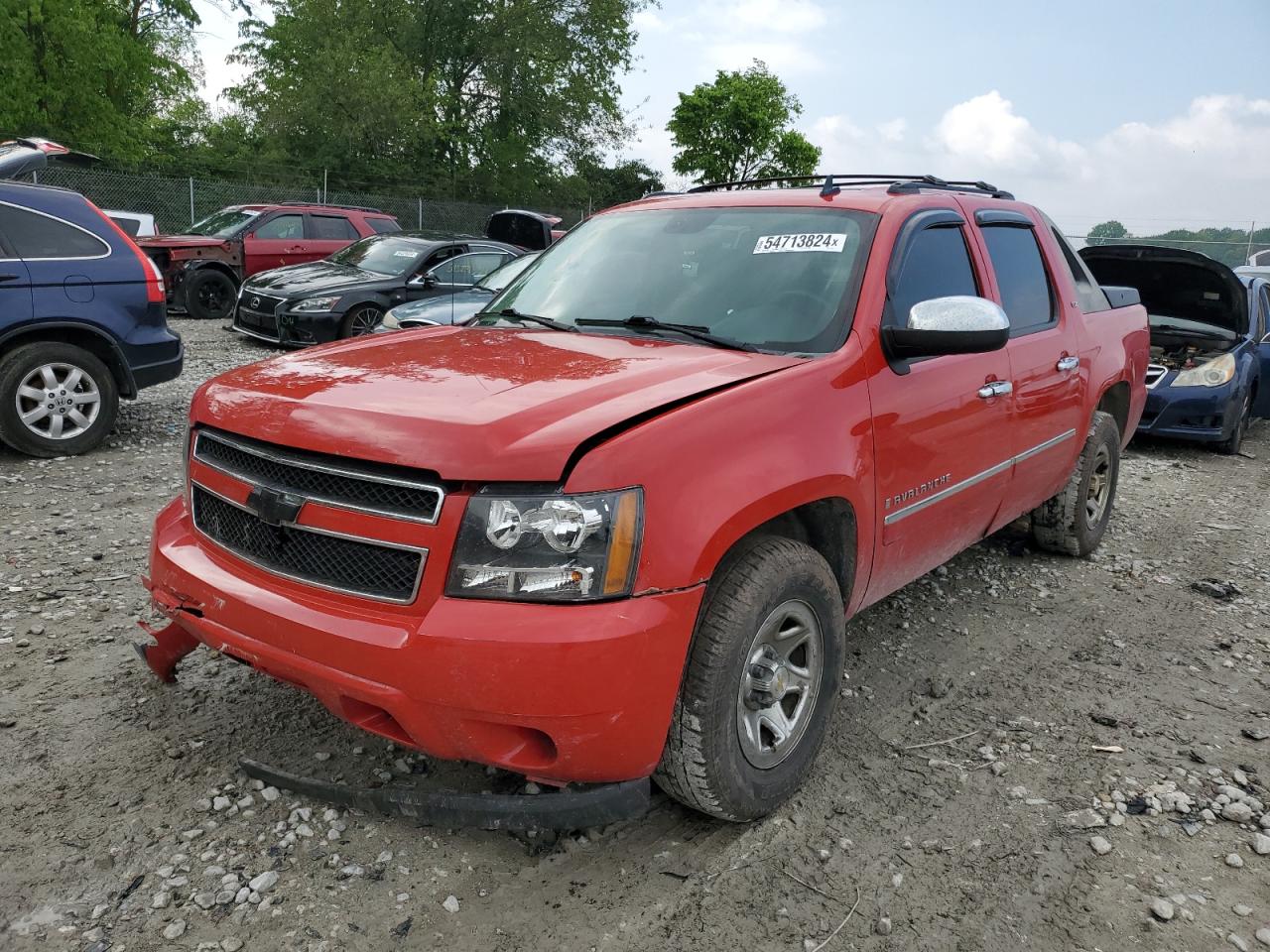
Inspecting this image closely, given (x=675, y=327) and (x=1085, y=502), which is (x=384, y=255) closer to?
(x=1085, y=502)

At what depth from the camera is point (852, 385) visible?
292 cm

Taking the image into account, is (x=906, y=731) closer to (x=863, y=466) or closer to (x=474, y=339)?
(x=863, y=466)

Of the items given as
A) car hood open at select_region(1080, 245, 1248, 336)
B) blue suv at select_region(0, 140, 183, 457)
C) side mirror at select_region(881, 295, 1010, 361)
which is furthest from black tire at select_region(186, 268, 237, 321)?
side mirror at select_region(881, 295, 1010, 361)

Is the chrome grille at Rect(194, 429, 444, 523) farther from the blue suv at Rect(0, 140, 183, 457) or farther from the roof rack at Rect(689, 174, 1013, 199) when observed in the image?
the blue suv at Rect(0, 140, 183, 457)

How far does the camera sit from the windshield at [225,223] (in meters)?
15.3

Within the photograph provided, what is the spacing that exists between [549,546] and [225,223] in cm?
1550

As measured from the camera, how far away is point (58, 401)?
252 inches

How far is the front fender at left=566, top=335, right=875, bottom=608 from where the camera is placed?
226 centimetres

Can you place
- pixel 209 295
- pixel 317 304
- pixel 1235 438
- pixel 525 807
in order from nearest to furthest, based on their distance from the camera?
pixel 525 807
pixel 1235 438
pixel 317 304
pixel 209 295

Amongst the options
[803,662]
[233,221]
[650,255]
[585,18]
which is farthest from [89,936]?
[585,18]

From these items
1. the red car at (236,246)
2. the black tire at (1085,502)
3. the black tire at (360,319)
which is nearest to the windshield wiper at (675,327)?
the black tire at (1085,502)

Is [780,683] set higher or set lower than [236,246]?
lower

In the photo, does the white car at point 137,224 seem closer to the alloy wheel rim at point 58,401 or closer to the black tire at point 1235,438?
the alloy wheel rim at point 58,401

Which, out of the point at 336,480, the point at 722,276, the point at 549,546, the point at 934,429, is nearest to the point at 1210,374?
the point at 934,429
